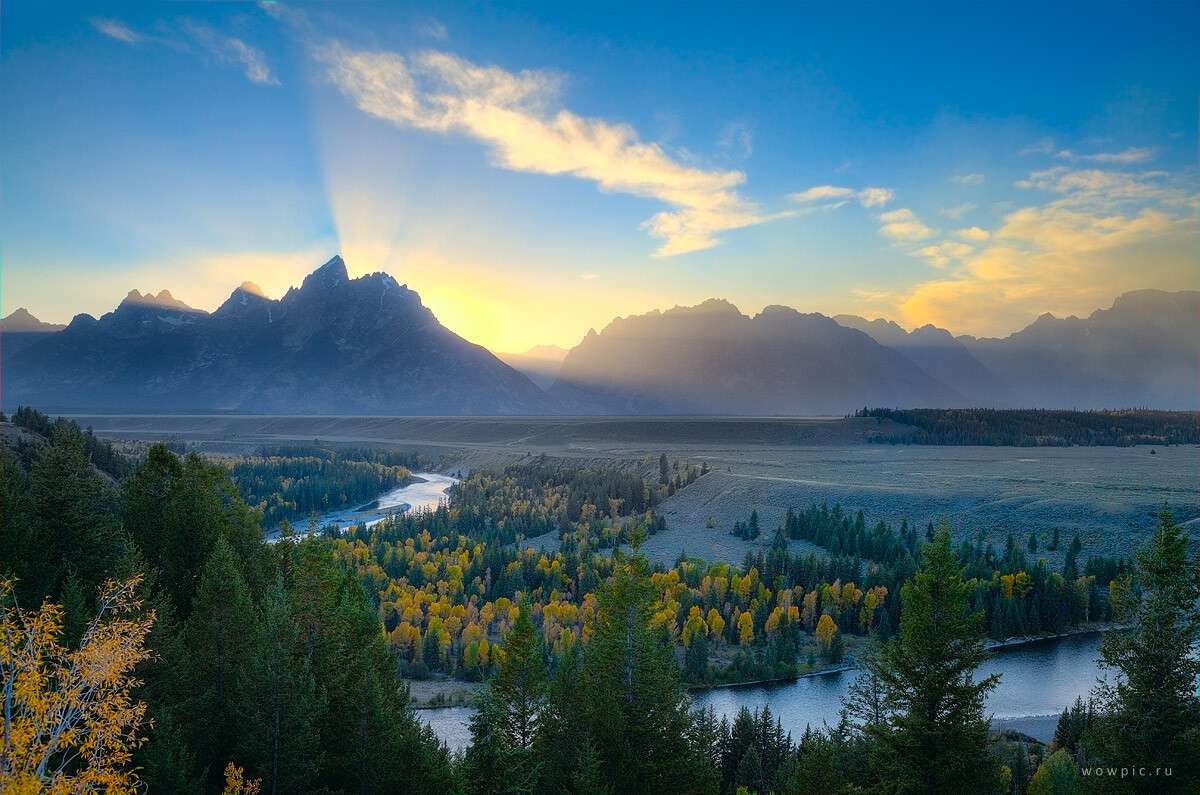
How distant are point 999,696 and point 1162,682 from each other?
133 feet

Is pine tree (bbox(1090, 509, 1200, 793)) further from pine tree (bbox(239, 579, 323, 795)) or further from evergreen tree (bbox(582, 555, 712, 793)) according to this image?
pine tree (bbox(239, 579, 323, 795))

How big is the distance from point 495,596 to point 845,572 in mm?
38545

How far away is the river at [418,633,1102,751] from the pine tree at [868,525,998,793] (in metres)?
32.1

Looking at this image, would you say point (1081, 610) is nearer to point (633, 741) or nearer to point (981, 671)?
point (981, 671)

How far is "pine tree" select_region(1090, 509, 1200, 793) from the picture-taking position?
764 inches

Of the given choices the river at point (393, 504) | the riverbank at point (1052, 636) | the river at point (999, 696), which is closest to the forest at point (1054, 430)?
the river at point (393, 504)

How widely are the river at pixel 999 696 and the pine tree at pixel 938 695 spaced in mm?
32123

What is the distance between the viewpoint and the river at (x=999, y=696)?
48531mm

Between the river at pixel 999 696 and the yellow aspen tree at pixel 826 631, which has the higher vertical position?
the yellow aspen tree at pixel 826 631

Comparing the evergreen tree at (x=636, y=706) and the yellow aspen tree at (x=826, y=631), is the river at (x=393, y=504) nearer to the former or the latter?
the yellow aspen tree at (x=826, y=631)

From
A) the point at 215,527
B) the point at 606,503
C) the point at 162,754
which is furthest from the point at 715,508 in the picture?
the point at 162,754

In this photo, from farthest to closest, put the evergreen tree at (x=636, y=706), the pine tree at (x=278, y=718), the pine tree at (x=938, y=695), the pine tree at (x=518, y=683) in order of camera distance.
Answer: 1. the pine tree at (x=518, y=683)
2. the evergreen tree at (x=636, y=706)
3. the pine tree at (x=278, y=718)
4. the pine tree at (x=938, y=695)

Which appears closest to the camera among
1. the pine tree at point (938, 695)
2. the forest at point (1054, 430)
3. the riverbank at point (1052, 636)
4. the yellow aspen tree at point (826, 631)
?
the pine tree at point (938, 695)

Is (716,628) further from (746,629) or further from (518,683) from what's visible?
(518,683)
